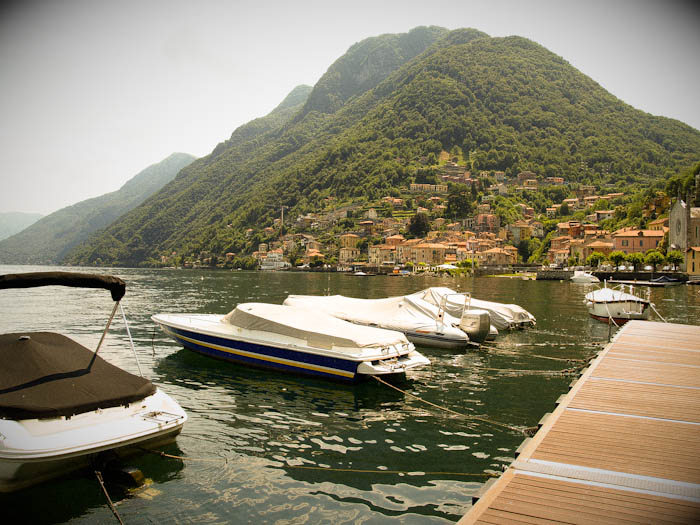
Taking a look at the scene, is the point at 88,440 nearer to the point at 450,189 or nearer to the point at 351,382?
the point at 351,382

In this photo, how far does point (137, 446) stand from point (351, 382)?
666 centimetres

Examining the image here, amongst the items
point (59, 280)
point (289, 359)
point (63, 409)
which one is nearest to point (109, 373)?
point (63, 409)

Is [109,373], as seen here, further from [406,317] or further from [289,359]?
[406,317]

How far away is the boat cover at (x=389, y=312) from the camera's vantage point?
20.9 m

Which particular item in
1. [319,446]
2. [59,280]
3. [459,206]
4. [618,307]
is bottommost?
[319,446]

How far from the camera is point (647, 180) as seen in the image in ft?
524

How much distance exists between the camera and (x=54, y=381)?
319 inches

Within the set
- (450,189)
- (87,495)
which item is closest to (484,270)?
(450,189)

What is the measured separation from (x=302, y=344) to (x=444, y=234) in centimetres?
13889

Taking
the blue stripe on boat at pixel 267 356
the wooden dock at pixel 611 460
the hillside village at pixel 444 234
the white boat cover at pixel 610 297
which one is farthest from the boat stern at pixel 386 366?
the hillside village at pixel 444 234

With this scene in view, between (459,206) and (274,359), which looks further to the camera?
(459,206)

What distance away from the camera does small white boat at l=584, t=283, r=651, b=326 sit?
1146 inches

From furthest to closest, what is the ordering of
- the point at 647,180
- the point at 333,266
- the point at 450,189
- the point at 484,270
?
1. the point at 450,189
2. the point at 647,180
3. the point at 333,266
4. the point at 484,270

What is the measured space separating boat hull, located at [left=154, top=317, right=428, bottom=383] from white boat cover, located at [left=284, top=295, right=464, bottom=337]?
5811 millimetres
